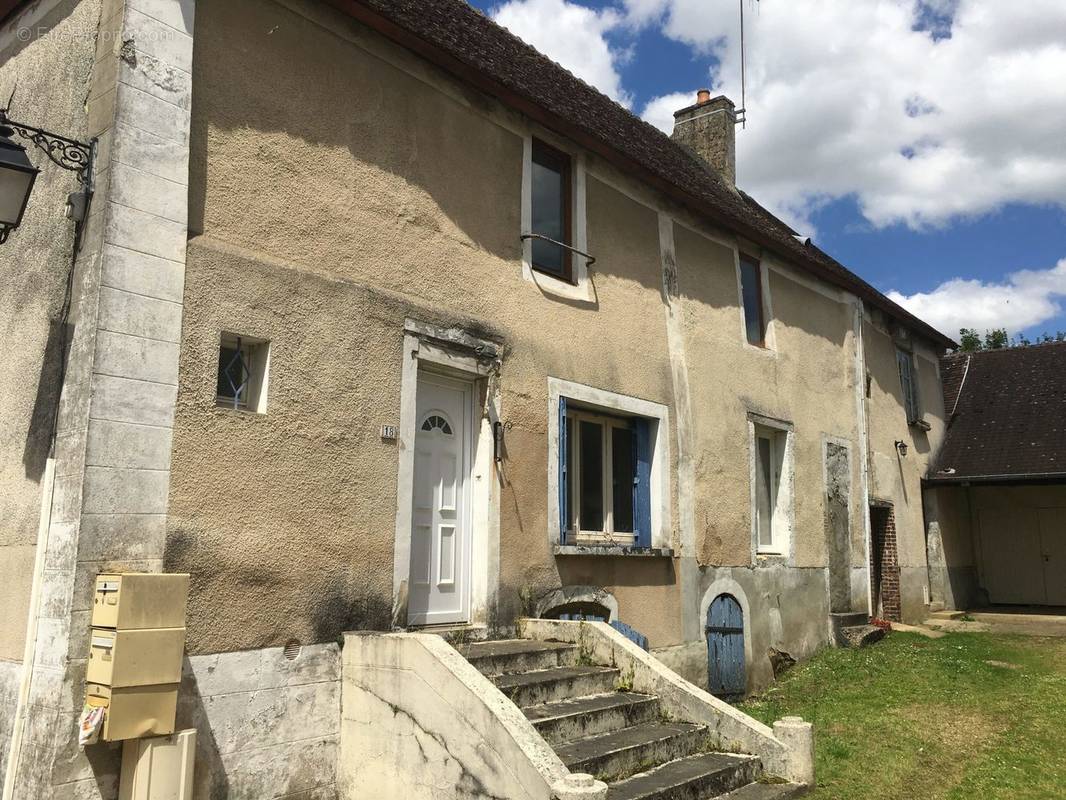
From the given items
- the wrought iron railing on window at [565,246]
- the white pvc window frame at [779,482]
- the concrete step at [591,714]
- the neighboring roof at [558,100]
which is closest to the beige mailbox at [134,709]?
the concrete step at [591,714]

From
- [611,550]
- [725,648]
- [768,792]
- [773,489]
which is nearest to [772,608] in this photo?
[725,648]

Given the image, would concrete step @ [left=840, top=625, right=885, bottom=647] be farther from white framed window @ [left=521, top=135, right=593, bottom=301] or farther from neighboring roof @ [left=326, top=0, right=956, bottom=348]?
white framed window @ [left=521, top=135, right=593, bottom=301]

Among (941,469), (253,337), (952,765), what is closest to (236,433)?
(253,337)

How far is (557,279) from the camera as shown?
850 centimetres

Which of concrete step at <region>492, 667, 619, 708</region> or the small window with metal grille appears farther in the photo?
concrete step at <region>492, 667, 619, 708</region>

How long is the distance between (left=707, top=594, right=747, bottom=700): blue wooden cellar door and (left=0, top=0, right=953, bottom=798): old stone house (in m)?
0.10

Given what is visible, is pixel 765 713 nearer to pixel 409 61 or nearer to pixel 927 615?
pixel 409 61

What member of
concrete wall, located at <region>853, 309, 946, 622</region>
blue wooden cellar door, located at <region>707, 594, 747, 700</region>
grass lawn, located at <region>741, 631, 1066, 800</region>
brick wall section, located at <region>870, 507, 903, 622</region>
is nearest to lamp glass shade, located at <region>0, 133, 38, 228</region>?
grass lawn, located at <region>741, 631, 1066, 800</region>

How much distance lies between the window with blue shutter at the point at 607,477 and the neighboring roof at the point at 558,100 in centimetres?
258

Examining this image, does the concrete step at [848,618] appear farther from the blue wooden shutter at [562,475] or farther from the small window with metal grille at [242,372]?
the small window with metal grille at [242,372]

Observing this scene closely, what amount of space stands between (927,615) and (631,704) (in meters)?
11.3

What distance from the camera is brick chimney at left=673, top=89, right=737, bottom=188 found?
15117 mm

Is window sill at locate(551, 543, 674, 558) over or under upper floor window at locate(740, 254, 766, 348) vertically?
under

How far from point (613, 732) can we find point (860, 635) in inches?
288
